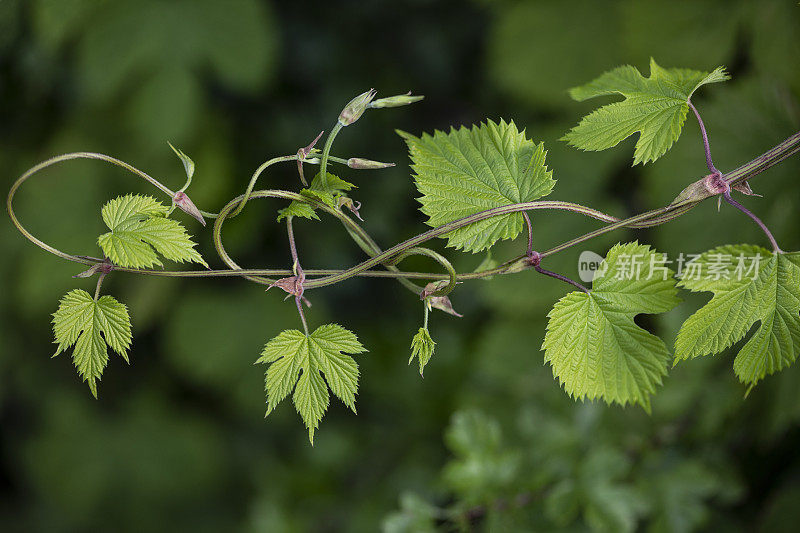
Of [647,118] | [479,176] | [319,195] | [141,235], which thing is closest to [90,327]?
[141,235]

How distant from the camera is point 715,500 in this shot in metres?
1.02

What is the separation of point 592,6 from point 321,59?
638mm

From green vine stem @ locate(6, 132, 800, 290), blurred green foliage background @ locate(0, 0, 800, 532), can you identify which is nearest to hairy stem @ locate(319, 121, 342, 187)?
green vine stem @ locate(6, 132, 800, 290)

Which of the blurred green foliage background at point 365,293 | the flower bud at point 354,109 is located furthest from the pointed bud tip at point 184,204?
the blurred green foliage background at point 365,293

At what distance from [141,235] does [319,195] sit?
129mm

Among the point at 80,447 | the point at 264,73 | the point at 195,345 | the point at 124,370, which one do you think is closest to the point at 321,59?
the point at 264,73

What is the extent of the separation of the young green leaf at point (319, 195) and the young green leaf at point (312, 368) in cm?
8

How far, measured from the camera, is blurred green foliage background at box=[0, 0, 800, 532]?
0.91m

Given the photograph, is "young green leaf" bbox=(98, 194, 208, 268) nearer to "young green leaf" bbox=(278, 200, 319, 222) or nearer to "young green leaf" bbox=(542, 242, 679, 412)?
"young green leaf" bbox=(278, 200, 319, 222)

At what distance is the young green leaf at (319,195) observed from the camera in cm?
42

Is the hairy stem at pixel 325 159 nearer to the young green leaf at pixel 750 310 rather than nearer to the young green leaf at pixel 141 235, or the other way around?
the young green leaf at pixel 141 235

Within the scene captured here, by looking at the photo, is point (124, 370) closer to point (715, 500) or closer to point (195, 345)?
point (195, 345)

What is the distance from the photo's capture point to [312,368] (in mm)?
442

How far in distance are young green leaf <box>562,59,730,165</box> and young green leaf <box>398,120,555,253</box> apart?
0.04 metres
